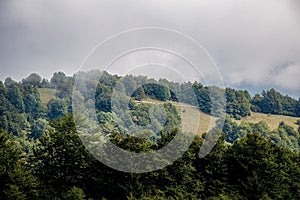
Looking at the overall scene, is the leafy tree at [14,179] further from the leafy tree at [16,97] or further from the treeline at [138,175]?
the leafy tree at [16,97]

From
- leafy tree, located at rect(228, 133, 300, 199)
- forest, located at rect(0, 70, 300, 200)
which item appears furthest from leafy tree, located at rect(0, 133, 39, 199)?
leafy tree, located at rect(228, 133, 300, 199)

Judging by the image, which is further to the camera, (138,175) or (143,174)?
(143,174)

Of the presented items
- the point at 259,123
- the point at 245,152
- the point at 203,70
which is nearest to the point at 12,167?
the point at 203,70

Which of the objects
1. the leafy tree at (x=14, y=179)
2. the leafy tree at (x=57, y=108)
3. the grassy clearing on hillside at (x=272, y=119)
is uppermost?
the grassy clearing on hillside at (x=272, y=119)

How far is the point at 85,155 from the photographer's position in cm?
4031

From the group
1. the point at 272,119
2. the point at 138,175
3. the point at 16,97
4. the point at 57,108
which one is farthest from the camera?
the point at 272,119

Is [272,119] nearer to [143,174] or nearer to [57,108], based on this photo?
[57,108]

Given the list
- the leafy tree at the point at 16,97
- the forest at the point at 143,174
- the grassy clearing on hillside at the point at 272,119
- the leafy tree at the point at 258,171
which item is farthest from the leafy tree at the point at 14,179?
the grassy clearing on hillside at the point at 272,119

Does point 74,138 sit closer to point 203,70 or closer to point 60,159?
point 60,159

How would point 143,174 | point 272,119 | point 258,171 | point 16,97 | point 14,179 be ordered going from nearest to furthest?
point 14,179
point 143,174
point 258,171
point 16,97
point 272,119

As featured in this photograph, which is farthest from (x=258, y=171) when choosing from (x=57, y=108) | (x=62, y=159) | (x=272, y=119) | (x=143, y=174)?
(x=272, y=119)

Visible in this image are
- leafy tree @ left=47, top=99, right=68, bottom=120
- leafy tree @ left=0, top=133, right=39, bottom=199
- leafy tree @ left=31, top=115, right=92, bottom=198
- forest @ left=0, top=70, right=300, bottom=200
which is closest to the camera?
leafy tree @ left=0, top=133, right=39, bottom=199

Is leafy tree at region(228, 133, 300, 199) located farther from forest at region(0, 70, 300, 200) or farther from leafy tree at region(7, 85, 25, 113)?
leafy tree at region(7, 85, 25, 113)

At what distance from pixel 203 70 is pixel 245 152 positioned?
50.2ft
